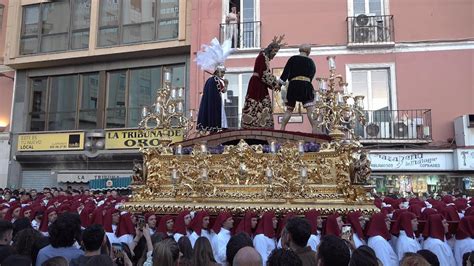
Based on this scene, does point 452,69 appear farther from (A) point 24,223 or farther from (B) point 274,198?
(A) point 24,223

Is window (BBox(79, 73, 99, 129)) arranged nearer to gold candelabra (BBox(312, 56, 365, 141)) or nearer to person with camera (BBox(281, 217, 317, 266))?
gold candelabra (BBox(312, 56, 365, 141))

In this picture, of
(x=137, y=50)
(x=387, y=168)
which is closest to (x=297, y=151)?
(x=387, y=168)

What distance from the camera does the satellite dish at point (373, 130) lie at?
47.5ft

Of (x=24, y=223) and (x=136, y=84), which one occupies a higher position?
(x=136, y=84)

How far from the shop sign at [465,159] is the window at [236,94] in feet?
22.9

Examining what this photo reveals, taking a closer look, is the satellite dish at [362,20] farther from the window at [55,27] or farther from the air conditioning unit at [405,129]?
the window at [55,27]

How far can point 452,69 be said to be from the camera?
14703mm

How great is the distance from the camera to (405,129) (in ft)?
47.3

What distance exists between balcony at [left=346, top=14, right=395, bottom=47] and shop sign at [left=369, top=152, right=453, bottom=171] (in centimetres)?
379

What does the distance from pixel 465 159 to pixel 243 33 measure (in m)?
8.24

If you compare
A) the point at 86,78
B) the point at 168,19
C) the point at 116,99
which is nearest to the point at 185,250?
the point at 168,19

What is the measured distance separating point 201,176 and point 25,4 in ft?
53.0

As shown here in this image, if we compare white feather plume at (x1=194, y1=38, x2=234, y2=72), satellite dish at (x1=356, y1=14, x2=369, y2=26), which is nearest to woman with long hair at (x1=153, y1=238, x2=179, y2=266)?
white feather plume at (x1=194, y1=38, x2=234, y2=72)

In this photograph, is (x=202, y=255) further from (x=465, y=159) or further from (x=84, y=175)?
(x=84, y=175)
